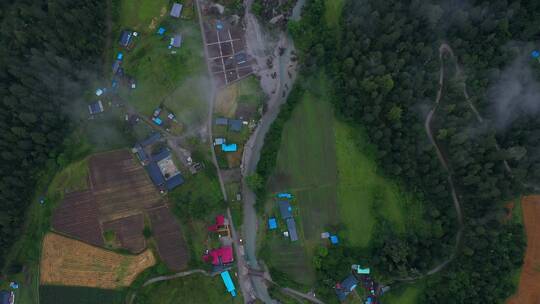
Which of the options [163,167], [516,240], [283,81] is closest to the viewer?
[516,240]

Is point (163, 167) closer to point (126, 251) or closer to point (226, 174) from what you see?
point (226, 174)

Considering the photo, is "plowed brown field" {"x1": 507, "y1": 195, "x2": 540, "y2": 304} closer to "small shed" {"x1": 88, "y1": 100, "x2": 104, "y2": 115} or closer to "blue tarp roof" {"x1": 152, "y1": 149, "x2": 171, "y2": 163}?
"blue tarp roof" {"x1": 152, "y1": 149, "x2": 171, "y2": 163}

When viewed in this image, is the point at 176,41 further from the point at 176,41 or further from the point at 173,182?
the point at 173,182

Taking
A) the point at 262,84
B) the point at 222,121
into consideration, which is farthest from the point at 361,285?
the point at 262,84

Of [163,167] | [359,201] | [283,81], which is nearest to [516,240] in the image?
[359,201]

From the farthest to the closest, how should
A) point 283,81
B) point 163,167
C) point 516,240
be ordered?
point 283,81
point 163,167
point 516,240

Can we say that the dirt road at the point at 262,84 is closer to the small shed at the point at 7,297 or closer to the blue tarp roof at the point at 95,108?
the blue tarp roof at the point at 95,108
